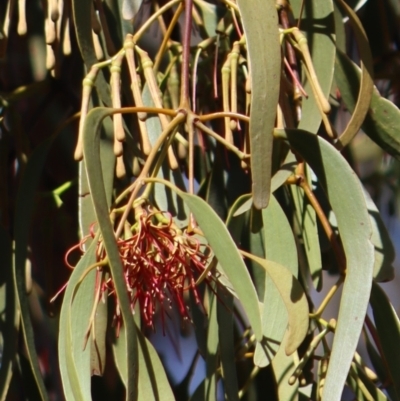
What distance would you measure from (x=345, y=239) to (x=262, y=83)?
0.40 ft

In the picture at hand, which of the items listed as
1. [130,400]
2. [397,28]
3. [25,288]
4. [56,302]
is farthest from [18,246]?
[397,28]

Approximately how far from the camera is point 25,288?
0.65 meters

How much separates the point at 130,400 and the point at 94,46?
0.97 ft

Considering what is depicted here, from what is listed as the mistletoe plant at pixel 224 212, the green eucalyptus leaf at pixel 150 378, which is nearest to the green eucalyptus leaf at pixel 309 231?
the mistletoe plant at pixel 224 212

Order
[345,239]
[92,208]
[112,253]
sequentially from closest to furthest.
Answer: [112,253]
[345,239]
[92,208]

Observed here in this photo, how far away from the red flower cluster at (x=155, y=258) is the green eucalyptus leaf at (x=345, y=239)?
10 centimetres

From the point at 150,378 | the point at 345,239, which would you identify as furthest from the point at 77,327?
the point at 345,239

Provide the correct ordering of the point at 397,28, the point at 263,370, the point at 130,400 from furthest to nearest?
the point at 397,28, the point at 263,370, the point at 130,400

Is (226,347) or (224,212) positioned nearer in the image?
(226,347)

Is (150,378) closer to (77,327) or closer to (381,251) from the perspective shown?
(77,327)

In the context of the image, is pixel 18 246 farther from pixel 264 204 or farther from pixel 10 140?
pixel 264 204

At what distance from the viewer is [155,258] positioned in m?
0.55

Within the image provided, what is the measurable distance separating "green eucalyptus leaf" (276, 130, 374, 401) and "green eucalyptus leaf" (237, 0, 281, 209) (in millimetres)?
74

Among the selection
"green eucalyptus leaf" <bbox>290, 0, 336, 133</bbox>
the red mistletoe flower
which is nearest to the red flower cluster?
the red mistletoe flower
